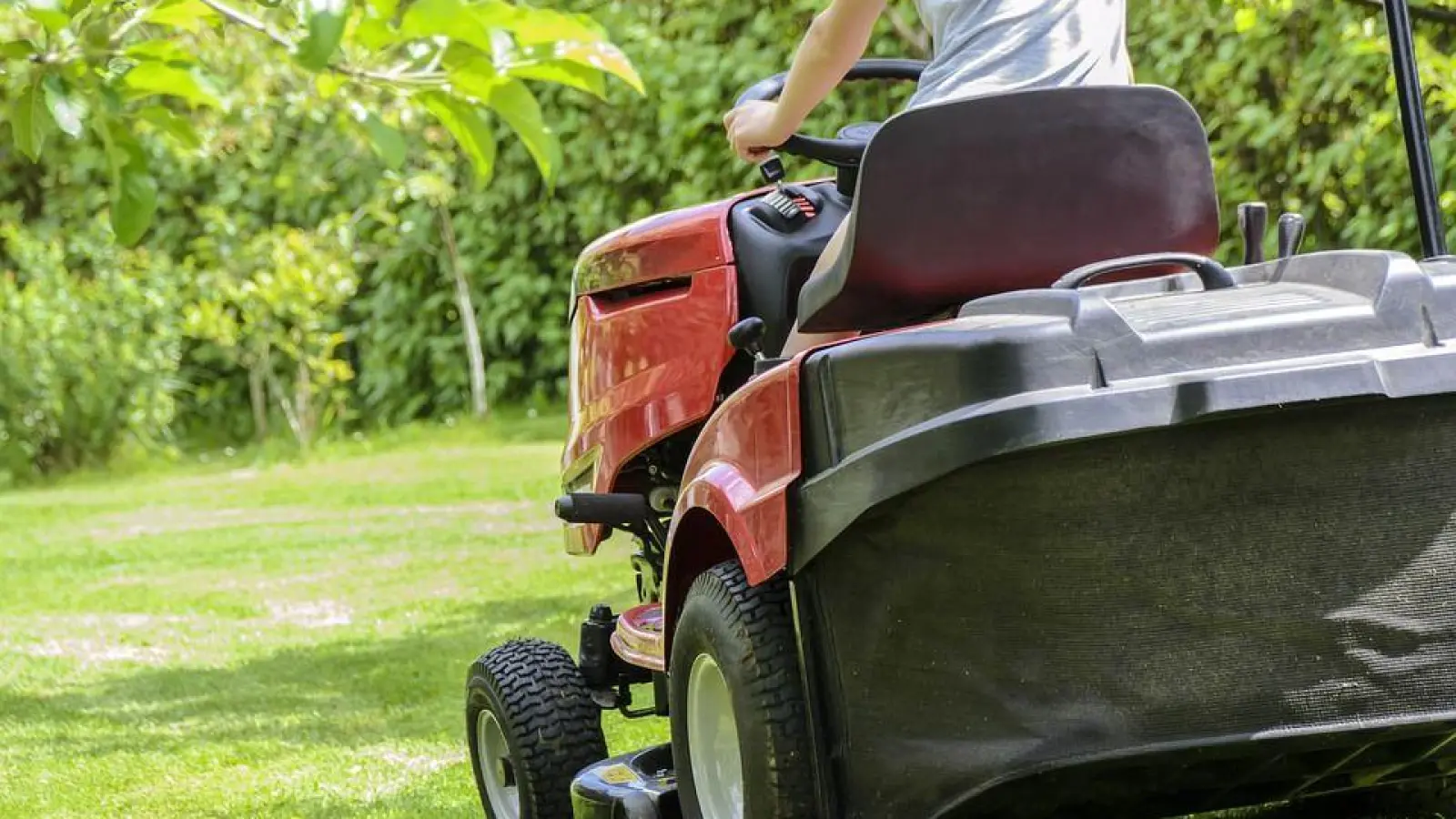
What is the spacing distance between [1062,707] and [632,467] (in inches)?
54.3

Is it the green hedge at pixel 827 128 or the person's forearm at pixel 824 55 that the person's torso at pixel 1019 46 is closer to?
the person's forearm at pixel 824 55

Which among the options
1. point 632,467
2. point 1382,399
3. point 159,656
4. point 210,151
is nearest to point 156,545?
point 159,656

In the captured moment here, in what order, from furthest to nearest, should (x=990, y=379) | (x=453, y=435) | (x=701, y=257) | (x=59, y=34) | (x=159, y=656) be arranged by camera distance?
(x=453, y=435) < (x=159, y=656) < (x=701, y=257) < (x=59, y=34) < (x=990, y=379)

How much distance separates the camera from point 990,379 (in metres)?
2.18

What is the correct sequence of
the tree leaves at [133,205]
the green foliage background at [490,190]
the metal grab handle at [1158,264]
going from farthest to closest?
1. the green foliage background at [490,190]
2. the tree leaves at [133,205]
3. the metal grab handle at [1158,264]

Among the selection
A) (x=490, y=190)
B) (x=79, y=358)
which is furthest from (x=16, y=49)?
(x=490, y=190)

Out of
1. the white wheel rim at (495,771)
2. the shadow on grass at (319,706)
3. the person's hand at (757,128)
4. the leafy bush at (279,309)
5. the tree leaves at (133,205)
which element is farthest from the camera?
the leafy bush at (279,309)

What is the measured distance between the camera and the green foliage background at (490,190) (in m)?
8.37

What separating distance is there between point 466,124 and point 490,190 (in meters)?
11.1

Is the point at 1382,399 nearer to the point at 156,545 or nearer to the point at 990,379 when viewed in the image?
the point at 990,379

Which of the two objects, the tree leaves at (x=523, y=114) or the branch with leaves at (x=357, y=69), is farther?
the tree leaves at (x=523, y=114)

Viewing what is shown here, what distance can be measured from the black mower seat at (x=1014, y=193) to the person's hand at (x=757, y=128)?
1.35 feet

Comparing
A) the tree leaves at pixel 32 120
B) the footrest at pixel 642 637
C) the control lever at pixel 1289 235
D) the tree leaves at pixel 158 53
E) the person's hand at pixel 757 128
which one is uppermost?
the tree leaves at pixel 158 53

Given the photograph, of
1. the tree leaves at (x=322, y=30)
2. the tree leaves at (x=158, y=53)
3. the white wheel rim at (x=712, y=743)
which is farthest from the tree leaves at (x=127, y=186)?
the white wheel rim at (x=712, y=743)
